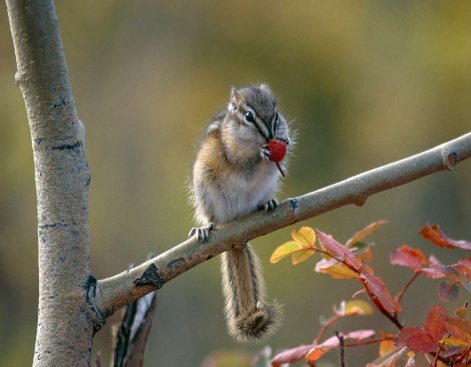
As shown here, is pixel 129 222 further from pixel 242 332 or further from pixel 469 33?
pixel 242 332

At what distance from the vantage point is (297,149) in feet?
14.5

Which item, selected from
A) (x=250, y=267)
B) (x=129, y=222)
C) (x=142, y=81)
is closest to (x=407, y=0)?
(x=142, y=81)

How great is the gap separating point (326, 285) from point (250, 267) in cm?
288

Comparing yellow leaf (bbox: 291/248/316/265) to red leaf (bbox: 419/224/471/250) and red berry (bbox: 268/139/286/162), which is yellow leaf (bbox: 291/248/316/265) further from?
red berry (bbox: 268/139/286/162)

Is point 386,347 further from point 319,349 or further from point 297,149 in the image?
point 297,149

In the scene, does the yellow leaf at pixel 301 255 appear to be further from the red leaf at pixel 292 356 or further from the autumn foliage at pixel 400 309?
the red leaf at pixel 292 356

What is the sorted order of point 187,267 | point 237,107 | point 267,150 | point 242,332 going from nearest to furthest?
point 187,267 → point 242,332 → point 267,150 → point 237,107

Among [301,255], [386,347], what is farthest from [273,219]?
[386,347]

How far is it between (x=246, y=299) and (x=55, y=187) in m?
0.71

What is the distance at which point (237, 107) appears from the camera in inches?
83.2

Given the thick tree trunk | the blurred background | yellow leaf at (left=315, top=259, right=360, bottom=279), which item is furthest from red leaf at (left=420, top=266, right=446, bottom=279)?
the blurred background

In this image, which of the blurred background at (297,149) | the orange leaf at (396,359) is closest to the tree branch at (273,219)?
the orange leaf at (396,359)

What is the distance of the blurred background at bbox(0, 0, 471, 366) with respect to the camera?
454 cm

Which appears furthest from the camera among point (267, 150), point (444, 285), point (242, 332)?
point (267, 150)
